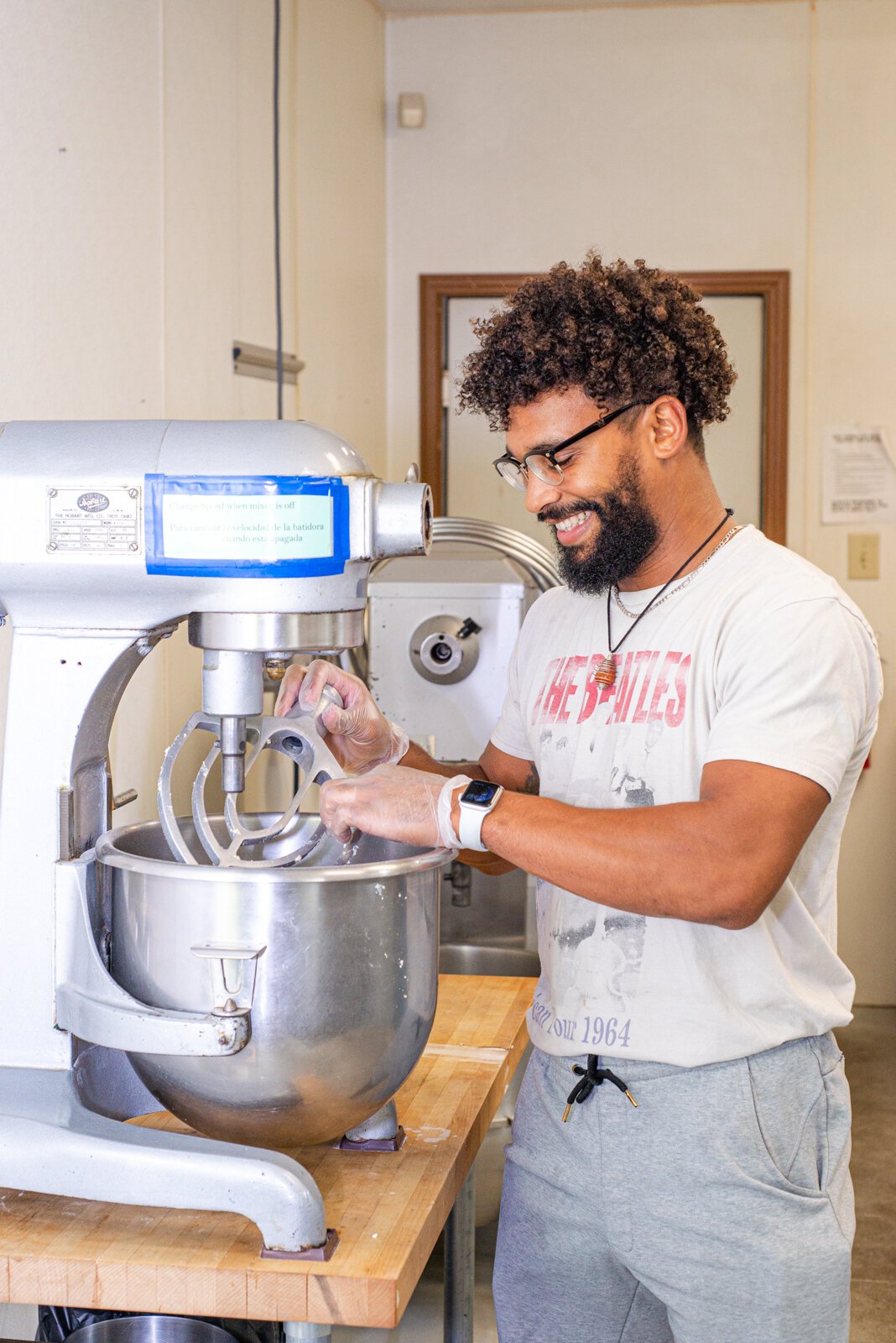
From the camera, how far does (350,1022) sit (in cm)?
106

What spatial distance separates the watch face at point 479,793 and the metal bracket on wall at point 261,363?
176 centimetres

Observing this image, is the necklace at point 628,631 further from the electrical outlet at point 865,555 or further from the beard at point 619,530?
the electrical outlet at point 865,555

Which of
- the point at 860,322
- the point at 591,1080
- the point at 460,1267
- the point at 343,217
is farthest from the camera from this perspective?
the point at 860,322

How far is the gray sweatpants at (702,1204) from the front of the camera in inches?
48.9

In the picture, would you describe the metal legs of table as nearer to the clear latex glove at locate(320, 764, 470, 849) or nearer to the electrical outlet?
the clear latex glove at locate(320, 764, 470, 849)

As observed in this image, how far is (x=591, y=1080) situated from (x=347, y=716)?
461mm

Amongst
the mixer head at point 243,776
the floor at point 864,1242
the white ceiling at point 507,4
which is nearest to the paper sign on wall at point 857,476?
the white ceiling at point 507,4

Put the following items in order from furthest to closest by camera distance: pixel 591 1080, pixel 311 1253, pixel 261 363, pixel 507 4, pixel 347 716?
pixel 507 4
pixel 261 363
pixel 347 716
pixel 591 1080
pixel 311 1253

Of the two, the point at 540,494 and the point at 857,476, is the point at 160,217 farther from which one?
the point at 857,476

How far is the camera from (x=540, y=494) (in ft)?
4.62

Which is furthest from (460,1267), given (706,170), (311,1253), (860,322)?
(706,170)

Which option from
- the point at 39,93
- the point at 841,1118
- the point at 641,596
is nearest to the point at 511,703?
the point at 641,596

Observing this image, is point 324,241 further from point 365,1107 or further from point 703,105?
point 365,1107

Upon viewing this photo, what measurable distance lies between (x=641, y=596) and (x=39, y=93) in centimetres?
116
